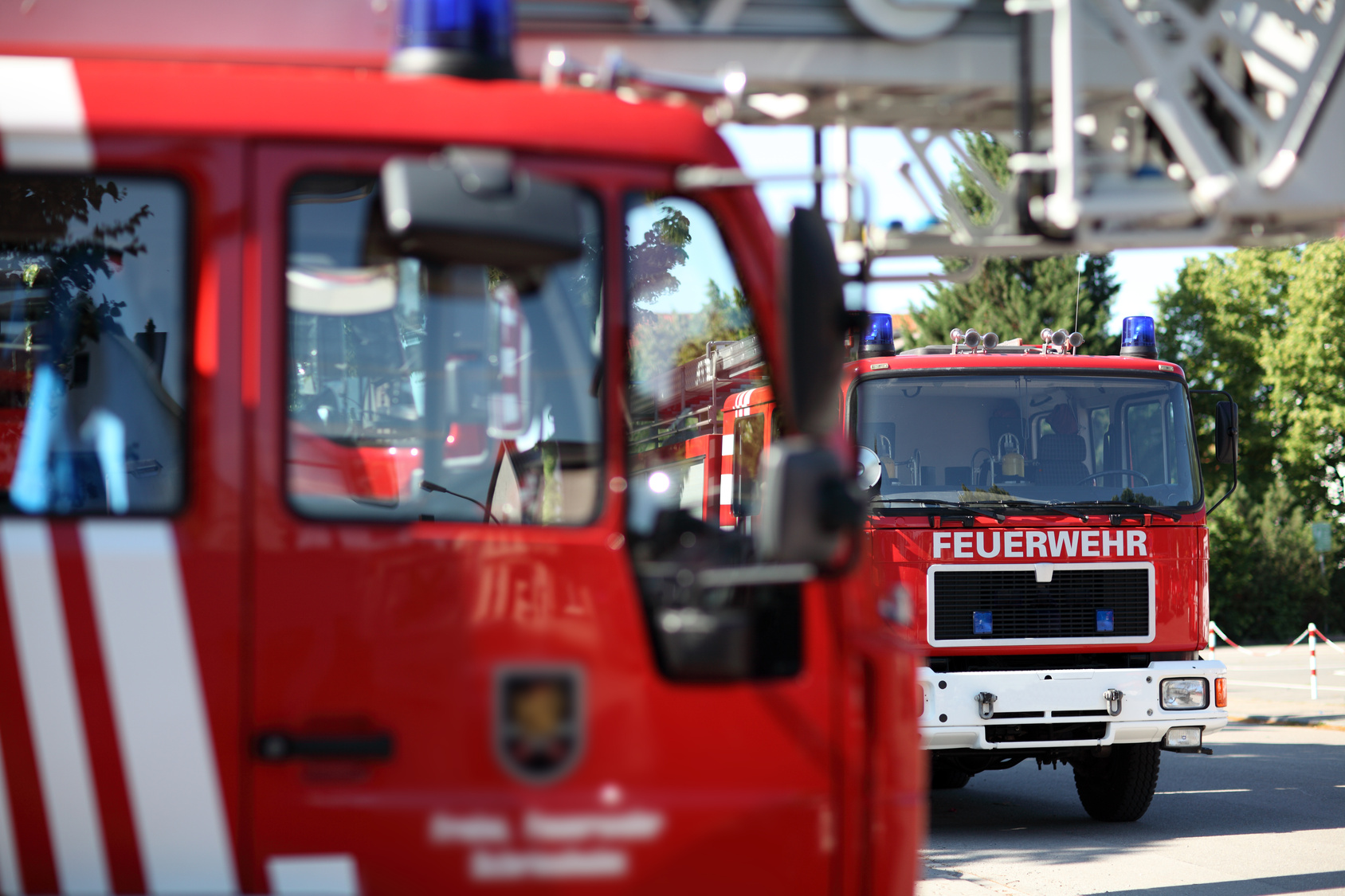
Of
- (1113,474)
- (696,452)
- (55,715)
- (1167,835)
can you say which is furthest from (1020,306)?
(55,715)

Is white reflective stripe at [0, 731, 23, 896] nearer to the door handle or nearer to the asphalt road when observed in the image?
the door handle

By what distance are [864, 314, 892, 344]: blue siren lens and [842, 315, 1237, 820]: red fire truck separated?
41cm

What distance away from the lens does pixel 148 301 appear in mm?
3002

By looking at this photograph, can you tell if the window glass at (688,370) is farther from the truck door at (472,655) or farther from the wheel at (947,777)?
the wheel at (947,777)

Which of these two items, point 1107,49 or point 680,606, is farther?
point 1107,49

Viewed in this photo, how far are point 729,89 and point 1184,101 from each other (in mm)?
1237

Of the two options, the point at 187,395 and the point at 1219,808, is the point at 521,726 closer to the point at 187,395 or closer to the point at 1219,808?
the point at 187,395

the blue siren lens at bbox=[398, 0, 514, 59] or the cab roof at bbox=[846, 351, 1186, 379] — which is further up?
the blue siren lens at bbox=[398, 0, 514, 59]

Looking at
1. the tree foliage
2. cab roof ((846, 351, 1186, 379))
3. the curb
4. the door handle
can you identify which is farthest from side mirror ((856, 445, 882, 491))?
the tree foliage

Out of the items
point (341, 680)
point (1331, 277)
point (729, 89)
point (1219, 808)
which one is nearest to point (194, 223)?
point (341, 680)

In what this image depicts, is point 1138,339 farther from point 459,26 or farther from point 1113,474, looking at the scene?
point 459,26

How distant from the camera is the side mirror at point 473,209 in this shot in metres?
2.79

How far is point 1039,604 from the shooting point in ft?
28.0

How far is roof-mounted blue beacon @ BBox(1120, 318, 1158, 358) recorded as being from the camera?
933cm
